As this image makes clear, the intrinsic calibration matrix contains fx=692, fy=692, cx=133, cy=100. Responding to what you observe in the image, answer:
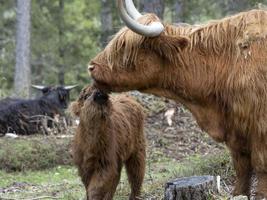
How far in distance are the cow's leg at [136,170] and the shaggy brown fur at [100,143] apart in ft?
0.95

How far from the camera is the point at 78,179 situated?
11.8 meters

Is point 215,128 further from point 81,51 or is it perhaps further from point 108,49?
point 81,51

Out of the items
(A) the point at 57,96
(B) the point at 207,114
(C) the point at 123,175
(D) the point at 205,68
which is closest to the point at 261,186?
(B) the point at 207,114

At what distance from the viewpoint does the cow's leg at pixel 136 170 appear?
28.8ft

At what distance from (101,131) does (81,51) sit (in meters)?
24.8

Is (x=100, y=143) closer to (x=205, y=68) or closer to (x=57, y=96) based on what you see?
(x=205, y=68)

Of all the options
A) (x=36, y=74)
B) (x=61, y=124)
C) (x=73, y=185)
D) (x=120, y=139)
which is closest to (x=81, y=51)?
(x=36, y=74)

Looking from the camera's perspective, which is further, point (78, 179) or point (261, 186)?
point (78, 179)

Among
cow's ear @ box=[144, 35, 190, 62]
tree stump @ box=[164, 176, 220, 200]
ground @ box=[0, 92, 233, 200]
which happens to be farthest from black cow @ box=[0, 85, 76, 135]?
cow's ear @ box=[144, 35, 190, 62]

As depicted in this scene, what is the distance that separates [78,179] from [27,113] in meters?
4.26

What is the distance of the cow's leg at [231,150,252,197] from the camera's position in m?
6.13

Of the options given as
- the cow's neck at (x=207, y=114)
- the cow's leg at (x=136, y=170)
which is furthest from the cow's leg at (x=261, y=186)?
the cow's leg at (x=136, y=170)

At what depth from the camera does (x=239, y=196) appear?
598 centimetres

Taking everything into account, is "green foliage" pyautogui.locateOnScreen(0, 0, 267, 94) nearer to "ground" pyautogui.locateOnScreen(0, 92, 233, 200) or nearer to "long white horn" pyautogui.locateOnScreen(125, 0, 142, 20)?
"ground" pyautogui.locateOnScreen(0, 92, 233, 200)
